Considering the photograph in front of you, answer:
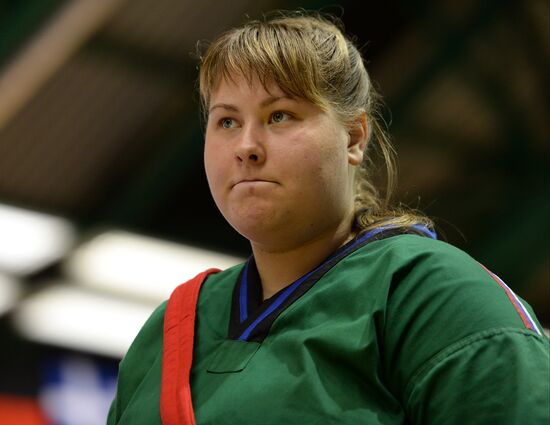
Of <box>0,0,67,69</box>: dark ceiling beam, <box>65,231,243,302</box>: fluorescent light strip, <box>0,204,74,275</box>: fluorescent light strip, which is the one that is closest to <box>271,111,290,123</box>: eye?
<box>0,0,67,69</box>: dark ceiling beam

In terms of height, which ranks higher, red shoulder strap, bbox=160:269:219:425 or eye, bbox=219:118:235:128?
eye, bbox=219:118:235:128

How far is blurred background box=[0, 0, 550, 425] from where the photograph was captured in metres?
2.81

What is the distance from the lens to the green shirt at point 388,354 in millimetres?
1003

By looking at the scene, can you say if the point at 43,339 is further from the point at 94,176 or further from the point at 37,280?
the point at 94,176

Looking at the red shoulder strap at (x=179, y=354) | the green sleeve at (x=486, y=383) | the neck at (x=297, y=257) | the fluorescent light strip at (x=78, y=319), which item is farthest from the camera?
the fluorescent light strip at (x=78, y=319)

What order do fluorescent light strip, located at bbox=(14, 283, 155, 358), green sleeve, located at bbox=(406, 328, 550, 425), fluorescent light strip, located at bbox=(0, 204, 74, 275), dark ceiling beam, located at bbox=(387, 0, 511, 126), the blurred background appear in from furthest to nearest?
1. dark ceiling beam, located at bbox=(387, 0, 511, 126)
2. fluorescent light strip, located at bbox=(14, 283, 155, 358)
3. fluorescent light strip, located at bbox=(0, 204, 74, 275)
4. the blurred background
5. green sleeve, located at bbox=(406, 328, 550, 425)

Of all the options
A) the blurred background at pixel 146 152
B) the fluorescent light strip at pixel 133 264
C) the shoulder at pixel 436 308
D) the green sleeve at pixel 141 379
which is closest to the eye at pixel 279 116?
the shoulder at pixel 436 308

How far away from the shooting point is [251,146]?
1197 mm

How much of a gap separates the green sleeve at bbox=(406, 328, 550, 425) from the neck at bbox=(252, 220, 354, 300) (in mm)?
284

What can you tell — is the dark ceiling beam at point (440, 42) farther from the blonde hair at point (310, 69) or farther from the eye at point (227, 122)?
the eye at point (227, 122)

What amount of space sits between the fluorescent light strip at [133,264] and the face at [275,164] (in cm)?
191

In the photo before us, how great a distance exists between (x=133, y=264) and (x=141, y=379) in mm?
1858

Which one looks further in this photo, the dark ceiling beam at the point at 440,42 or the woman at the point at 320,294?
the dark ceiling beam at the point at 440,42

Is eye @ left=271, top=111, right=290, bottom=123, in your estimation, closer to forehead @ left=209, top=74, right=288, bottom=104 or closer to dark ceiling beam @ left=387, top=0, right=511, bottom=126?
forehead @ left=209, top=74, right=288, bottom=104
